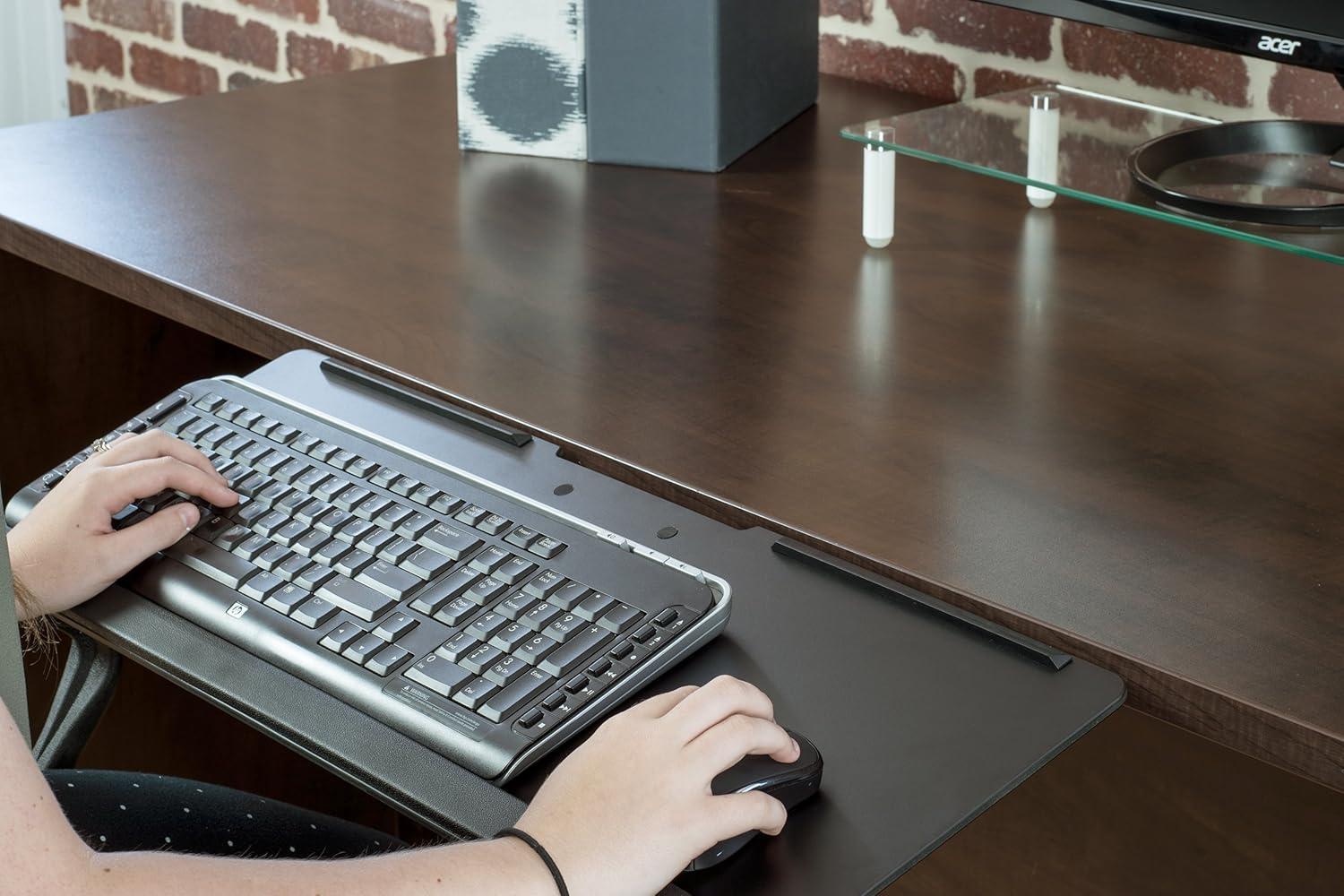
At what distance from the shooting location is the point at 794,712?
66 centimetres

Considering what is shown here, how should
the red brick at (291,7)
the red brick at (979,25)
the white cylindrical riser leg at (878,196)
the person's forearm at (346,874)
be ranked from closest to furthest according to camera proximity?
the person's forearm at (346,874) → the white cylindrical riser leg at (878,196) → the red brick at (979,25) → the red brick at (291,7)

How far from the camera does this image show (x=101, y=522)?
2.61 feet

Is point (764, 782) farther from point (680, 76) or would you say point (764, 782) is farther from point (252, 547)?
point (680, 76)

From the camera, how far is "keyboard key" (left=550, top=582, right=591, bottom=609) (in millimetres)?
700

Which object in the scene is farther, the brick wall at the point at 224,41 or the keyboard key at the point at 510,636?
the brick wall at the point at 224,41

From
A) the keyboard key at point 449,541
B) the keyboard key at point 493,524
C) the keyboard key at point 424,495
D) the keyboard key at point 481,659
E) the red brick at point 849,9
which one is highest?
the red brick at point 849,9

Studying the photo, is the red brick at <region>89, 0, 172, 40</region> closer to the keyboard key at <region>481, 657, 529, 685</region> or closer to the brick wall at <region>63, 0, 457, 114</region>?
the brick wall at <region>63, 0, 457, 114</region>

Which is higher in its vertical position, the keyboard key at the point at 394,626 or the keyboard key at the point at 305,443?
the keyboard key at the point at 305,443

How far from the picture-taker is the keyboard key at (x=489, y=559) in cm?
73

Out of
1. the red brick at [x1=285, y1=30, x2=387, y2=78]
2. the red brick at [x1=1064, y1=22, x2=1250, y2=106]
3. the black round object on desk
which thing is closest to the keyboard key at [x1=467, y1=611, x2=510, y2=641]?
the black round object on desk

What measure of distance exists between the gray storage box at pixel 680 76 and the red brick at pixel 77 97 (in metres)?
1.47

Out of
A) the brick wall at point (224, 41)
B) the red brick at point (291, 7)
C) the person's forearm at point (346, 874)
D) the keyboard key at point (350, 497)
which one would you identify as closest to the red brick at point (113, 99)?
the brick wall at point (224, 41)

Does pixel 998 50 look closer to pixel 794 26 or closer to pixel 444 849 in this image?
pixel 794 26

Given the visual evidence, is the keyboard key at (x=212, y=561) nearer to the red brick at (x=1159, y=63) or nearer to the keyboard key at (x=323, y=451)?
the keyboard key at (x=323, y=451)
